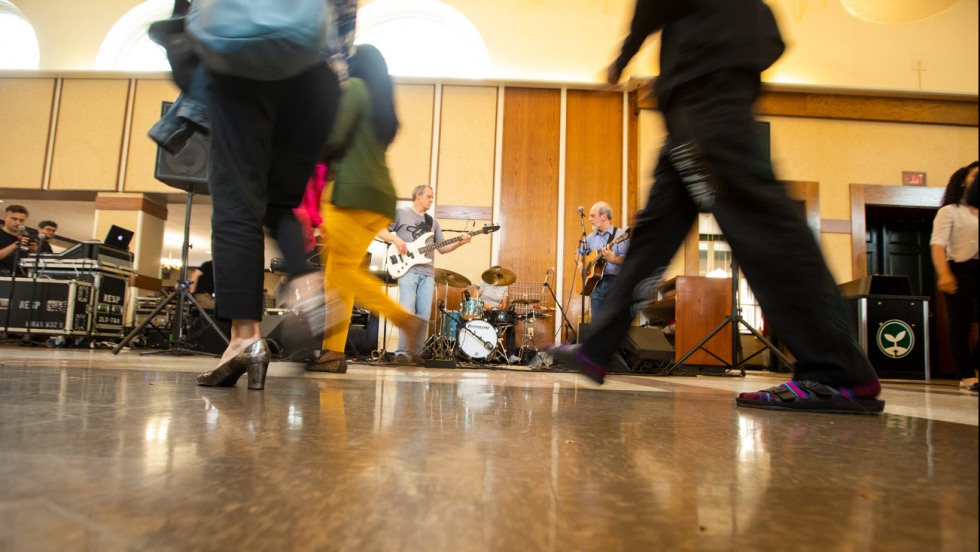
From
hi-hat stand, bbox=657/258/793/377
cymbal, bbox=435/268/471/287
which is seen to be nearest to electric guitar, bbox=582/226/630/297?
hi-hat stand, bbox=657/258/793/377

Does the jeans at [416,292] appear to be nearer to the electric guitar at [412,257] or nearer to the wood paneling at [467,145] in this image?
the electric guitar at [412,257]

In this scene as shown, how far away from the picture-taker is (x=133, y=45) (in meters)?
8.45

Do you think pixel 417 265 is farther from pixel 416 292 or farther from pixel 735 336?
pixel 735 336

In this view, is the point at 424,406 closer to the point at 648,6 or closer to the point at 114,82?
the point at 648,6

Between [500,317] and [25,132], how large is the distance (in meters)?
7.56

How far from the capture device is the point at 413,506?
47 centimetres

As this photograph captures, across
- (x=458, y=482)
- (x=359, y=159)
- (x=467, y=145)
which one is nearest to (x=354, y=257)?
(x=359, y=159)

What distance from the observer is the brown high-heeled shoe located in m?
1.55

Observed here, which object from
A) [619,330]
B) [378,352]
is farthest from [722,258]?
[619,330]

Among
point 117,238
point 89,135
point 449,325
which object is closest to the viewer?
point 449,325

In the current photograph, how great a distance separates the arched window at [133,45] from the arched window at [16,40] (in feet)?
3.58

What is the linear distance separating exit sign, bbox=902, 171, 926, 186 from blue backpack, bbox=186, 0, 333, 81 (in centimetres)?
891

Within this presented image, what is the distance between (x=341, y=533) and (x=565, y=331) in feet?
23.1

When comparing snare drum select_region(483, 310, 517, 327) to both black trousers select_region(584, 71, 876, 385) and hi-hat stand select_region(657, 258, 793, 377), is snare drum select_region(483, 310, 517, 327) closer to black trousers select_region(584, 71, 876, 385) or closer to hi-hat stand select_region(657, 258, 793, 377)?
hi-hat stand select_region(657, 258, 793, 377)
